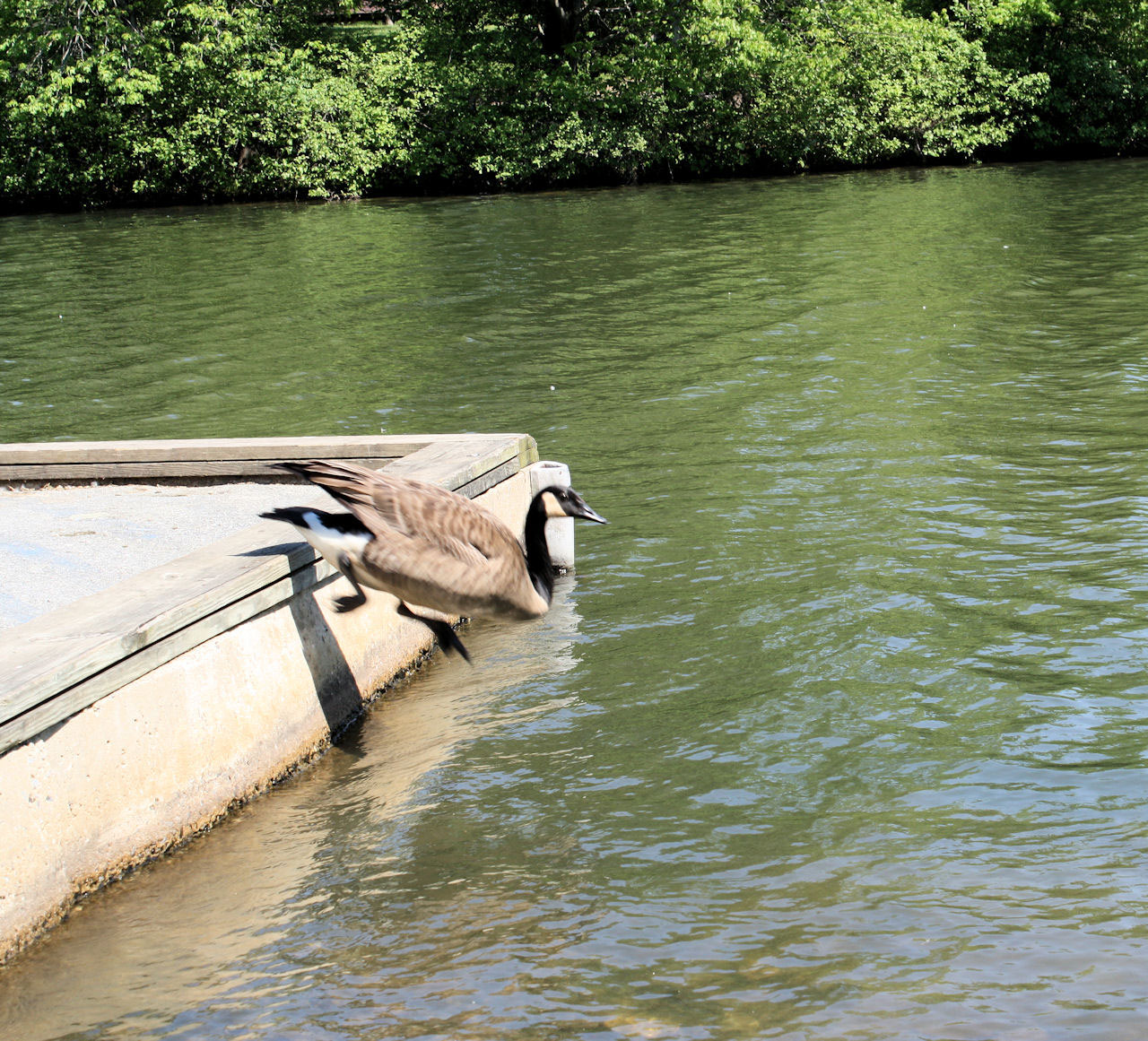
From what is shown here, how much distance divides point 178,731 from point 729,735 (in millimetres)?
2465

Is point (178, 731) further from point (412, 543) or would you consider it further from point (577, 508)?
point (577, 508)

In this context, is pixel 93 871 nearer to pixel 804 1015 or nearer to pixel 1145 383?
pixel 804 1015

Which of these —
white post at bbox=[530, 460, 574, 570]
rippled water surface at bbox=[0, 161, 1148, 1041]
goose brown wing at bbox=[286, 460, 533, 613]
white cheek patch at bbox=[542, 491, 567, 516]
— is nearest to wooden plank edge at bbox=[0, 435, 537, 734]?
goose brown wing at bbox=[286, 460, 533, 613]

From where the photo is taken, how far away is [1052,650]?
21.7 ft

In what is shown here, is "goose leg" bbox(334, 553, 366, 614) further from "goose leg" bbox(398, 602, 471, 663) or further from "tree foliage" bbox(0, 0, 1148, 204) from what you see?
"tree foliage" bbox(0, 0, 1148, 204)

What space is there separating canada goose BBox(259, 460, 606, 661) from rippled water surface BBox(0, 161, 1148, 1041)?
74 centimetres

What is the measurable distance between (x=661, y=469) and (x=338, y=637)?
444 cm

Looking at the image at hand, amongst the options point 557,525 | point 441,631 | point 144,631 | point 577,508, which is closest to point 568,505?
point 577,508

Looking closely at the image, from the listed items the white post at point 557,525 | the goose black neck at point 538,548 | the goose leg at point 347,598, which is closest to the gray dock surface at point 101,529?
Answer: the goose leg at point 347,598

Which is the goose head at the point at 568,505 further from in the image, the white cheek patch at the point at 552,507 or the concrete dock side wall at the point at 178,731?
the concrete dock side wall at the point at 178,731

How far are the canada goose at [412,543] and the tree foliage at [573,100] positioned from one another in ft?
98.4

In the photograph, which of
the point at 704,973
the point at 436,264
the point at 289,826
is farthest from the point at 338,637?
the point at 436,264

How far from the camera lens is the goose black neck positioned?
6.82 meters

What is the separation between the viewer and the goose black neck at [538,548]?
682 cm
